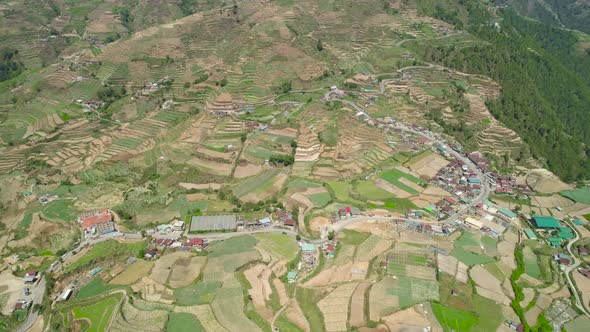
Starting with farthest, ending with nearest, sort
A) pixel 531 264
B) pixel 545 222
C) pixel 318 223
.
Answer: pixel 545 222 → pixel 318 223 → pixel 531 264

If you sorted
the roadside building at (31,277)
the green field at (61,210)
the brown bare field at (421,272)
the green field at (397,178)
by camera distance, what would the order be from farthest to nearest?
the green field at (397,178)
the green field at (61,210)
the roadside building at (31,277)
the brown bare field at (421,272)

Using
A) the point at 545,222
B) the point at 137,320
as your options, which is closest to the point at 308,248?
the point at 137,320

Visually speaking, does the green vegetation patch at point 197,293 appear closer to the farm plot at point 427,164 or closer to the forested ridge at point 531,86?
the farm plot at point 427,164

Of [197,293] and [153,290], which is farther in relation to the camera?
[153,290]

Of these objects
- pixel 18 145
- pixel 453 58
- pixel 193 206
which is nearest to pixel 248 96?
pixel 193 206

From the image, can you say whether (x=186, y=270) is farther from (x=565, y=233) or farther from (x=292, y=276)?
(x=565, y=233)

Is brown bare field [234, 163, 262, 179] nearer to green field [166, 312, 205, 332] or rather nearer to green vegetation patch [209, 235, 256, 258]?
green vegetation patch [209, 235, 256, 258]

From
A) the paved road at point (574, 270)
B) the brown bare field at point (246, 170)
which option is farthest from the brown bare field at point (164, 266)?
the paved road at point (574, 270)
